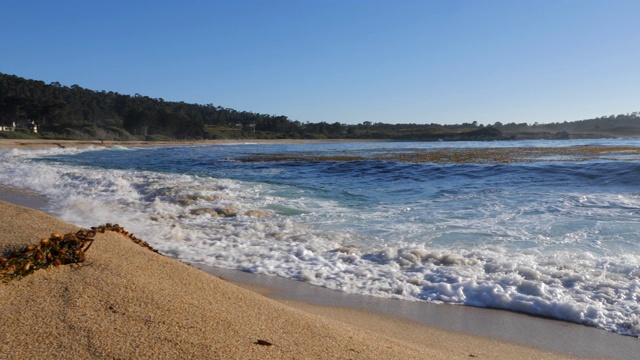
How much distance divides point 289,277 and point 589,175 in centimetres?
1299

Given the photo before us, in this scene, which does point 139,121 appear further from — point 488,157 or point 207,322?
point 207,322

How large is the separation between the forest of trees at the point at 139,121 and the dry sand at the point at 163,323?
59.9 metres

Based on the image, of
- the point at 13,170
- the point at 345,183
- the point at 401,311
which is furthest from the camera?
the point at 13,170

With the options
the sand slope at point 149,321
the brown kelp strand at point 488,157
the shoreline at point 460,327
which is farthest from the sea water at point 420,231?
the brown kelp strand at point 488,157

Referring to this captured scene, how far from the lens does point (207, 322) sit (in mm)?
2963

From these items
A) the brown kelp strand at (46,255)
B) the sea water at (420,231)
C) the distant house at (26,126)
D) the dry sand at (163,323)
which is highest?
the distant house at (26,126)

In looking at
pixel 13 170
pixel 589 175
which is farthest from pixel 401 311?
pixel 13 170

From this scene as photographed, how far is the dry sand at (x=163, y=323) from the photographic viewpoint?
101 inches

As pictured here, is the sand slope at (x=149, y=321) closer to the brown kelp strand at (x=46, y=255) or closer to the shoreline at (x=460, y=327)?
the brown kelp strand at (x=46, y=255)

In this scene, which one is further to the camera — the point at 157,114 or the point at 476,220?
the point at 157,114

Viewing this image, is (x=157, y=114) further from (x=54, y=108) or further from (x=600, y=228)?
(x=600, y=228)

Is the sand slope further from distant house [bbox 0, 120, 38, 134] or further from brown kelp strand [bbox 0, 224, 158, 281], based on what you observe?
distant house [bbox 0, 120, 38, 134]

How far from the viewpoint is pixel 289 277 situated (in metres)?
5.75

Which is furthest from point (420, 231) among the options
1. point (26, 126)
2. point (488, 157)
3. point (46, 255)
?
point (26, 126)
